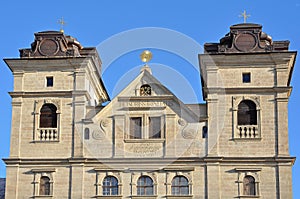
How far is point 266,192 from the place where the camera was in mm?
39562

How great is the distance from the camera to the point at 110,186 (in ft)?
132

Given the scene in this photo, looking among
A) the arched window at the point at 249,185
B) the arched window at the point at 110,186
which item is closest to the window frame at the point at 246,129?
the arched window at the point at 249,185

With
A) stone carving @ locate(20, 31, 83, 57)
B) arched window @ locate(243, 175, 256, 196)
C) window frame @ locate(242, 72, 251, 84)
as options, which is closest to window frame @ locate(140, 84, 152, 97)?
stone carving @ locate(20, 31, 83, 57)

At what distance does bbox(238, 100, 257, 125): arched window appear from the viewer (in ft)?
135

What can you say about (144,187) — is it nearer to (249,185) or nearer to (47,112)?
(249,185)

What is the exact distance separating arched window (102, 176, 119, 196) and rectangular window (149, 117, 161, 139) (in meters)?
3.02

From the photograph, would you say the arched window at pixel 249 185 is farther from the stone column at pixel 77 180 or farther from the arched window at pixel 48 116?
the arched window at pixel 48 116

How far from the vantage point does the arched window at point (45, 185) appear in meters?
40.6

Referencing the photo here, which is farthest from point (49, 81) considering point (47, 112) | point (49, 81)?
point (47, 112)

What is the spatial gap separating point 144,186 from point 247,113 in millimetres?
6699

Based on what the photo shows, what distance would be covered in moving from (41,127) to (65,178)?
3.23 m

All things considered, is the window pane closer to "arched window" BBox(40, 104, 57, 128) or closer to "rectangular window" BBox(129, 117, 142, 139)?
"rectangular window" BBox(129, 117, 142, 139)

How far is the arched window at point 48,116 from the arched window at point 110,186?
4.23 meters

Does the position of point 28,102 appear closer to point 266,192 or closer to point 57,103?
point 57,103
